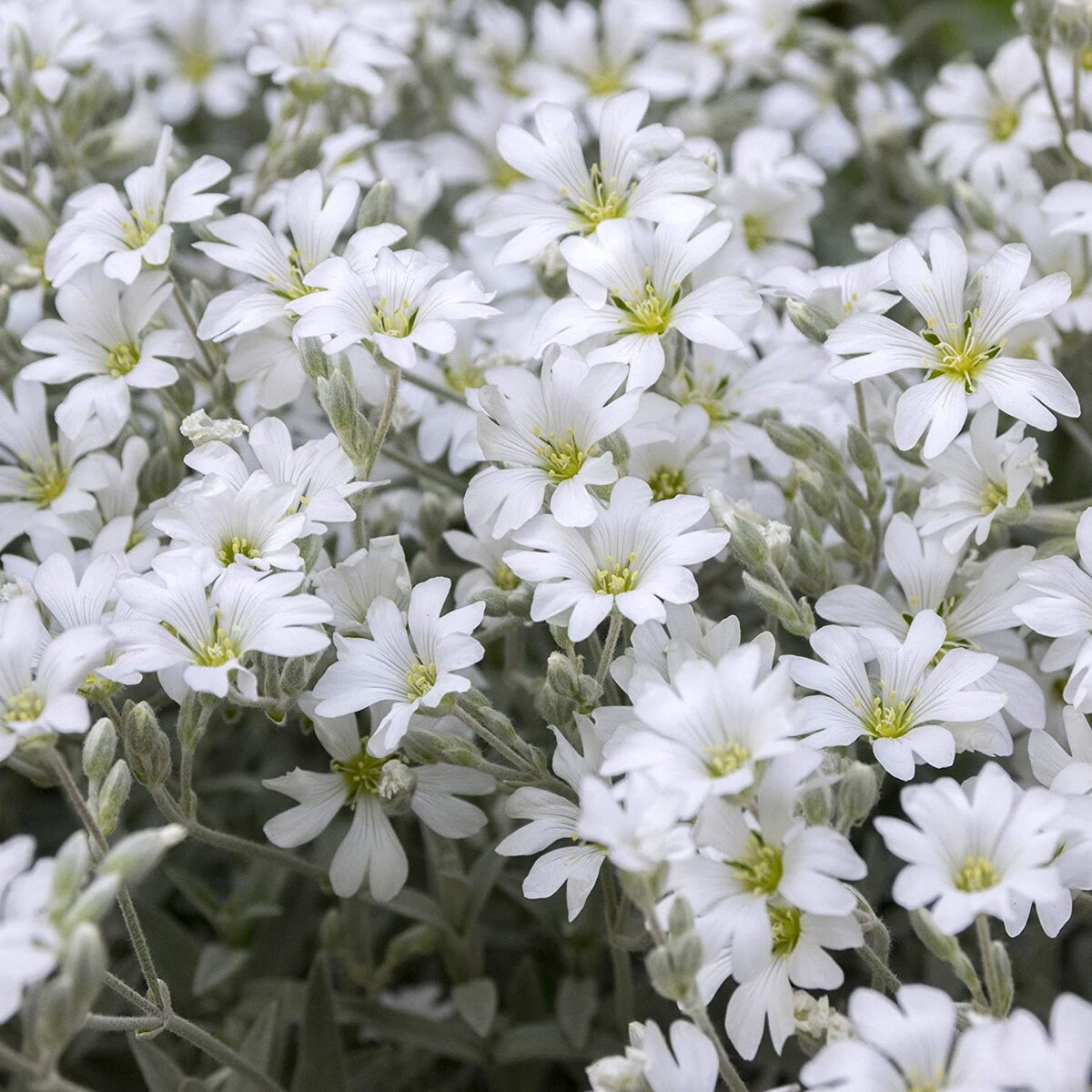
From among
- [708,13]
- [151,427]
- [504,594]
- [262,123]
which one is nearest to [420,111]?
[262,123]

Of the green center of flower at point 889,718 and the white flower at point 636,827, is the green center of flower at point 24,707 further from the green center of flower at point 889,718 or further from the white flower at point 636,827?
the green center of flower at point 889,718

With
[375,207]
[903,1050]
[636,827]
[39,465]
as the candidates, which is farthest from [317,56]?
[903,1050]

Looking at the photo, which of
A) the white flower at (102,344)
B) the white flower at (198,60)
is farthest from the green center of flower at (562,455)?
the white flower at (198,60)

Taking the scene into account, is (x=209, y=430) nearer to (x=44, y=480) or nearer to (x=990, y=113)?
(x=44, y=480)

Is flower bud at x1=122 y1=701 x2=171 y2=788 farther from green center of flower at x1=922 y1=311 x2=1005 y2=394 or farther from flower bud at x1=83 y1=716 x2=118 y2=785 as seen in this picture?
green center of flower at x1=922 y1=311 x2=1005 y2=394

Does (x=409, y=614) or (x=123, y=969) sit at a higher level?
(x=409, y=614)

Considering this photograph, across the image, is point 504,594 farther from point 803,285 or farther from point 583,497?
point 803,285
